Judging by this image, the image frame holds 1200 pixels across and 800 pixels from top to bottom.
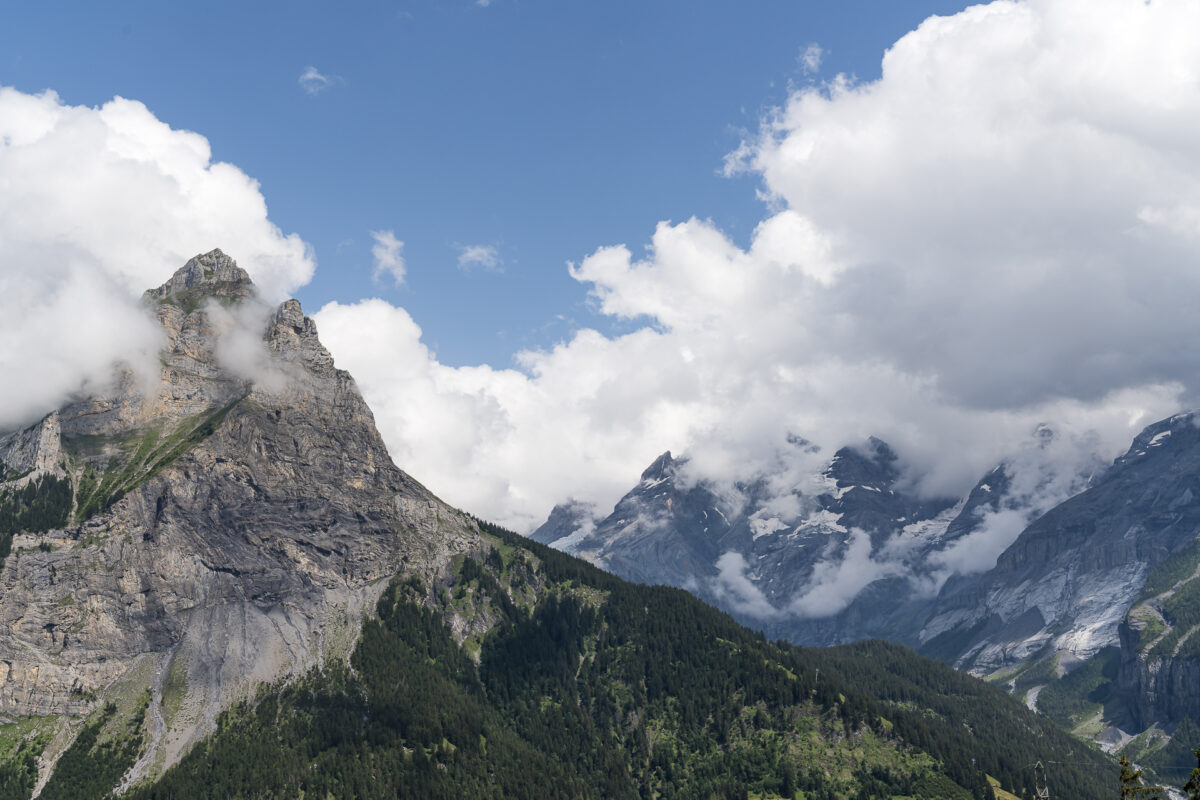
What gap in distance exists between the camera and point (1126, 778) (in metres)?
70.4

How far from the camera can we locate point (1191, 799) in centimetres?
7488

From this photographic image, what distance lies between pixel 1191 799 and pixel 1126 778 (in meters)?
10.00
